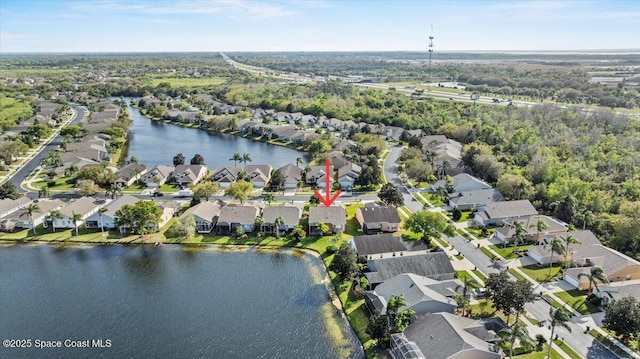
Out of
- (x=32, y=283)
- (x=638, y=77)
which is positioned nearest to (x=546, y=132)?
(x=32, y=283)

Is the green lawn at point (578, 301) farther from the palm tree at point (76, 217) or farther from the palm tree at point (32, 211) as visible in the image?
the palm tree at point (32, 211)

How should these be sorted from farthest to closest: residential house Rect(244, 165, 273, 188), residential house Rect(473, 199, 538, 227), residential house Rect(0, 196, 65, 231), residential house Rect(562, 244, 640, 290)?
residential house Rect(244, 165, 273, 188), residential house Rect(473, 199, 538, 227), residential house Rect(0, 196, 65, 231), residential house Rect(562, 244, 640, 290)

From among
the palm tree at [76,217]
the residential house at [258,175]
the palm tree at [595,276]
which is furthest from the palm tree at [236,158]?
the palm tree at [595,276]

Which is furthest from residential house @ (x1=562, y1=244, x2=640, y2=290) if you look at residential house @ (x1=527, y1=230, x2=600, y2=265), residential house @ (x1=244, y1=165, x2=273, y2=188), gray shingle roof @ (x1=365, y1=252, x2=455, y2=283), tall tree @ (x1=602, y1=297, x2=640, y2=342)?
residential house @ (x1=244, y1=165, x2=273, y2=188)

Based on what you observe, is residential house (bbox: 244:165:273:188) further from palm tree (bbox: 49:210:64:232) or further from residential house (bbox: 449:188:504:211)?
residential house (bbox: 449:188:504:211)

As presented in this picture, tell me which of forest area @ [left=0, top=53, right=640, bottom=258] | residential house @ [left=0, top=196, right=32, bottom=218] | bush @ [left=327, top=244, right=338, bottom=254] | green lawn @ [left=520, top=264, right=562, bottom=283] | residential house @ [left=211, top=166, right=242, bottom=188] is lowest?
green lawn @ [left=520, top=264, right=562, bottom=283]

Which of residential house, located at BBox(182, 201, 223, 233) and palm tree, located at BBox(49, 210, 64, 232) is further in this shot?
residential house, located at BBox(182, 201, 223, 233)

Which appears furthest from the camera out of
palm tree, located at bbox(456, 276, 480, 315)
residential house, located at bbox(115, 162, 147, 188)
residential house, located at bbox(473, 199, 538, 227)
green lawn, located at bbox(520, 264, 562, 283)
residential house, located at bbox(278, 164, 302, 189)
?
residential house, located at bbox(115, 162, 147, 188)
